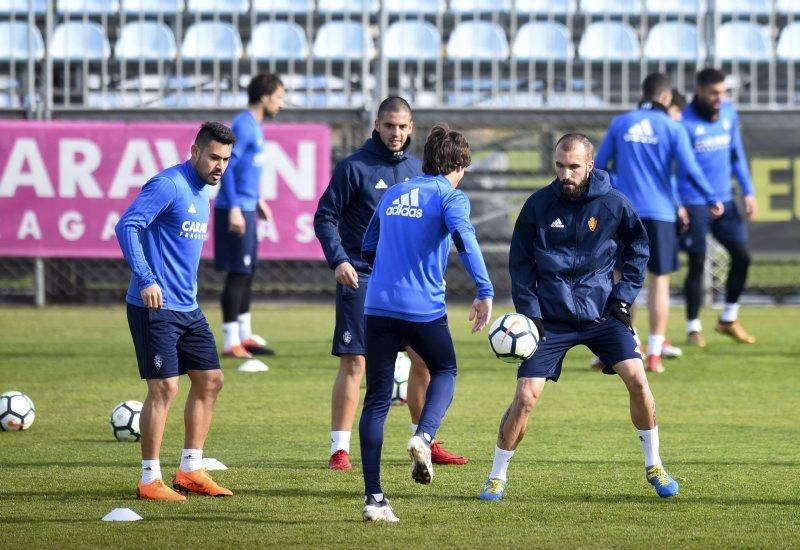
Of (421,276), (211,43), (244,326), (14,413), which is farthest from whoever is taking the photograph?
(211,43)

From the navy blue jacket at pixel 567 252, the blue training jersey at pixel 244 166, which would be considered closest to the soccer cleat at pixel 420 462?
the navy blue jacket at pixel 567 252

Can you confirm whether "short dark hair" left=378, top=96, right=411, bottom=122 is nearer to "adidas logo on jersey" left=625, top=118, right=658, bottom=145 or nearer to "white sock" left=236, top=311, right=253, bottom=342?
"adidas logo on jersey" left=625, top=118, right=658, bottom=145

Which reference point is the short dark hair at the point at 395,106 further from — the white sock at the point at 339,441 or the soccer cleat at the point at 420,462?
the soccer cleat at the point at 420,462

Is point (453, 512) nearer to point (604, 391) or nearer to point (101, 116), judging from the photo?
point (604, 391)

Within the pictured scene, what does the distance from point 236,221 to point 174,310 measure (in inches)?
223

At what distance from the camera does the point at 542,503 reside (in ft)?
22.8

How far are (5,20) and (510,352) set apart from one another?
45.1 ft

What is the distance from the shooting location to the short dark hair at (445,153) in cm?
675

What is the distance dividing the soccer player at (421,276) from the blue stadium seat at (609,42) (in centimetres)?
1220

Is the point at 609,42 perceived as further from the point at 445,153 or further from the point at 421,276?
the point at 421,276

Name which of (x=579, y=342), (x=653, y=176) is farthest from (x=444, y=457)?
(x=653, y=176)

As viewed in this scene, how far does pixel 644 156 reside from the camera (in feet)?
40.5

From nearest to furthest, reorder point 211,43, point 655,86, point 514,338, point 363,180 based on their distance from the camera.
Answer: point 514,338 → point 363,180 → point 655,86 → point 211,43

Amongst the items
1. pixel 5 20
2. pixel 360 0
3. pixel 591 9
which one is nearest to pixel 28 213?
pixel 5 20
